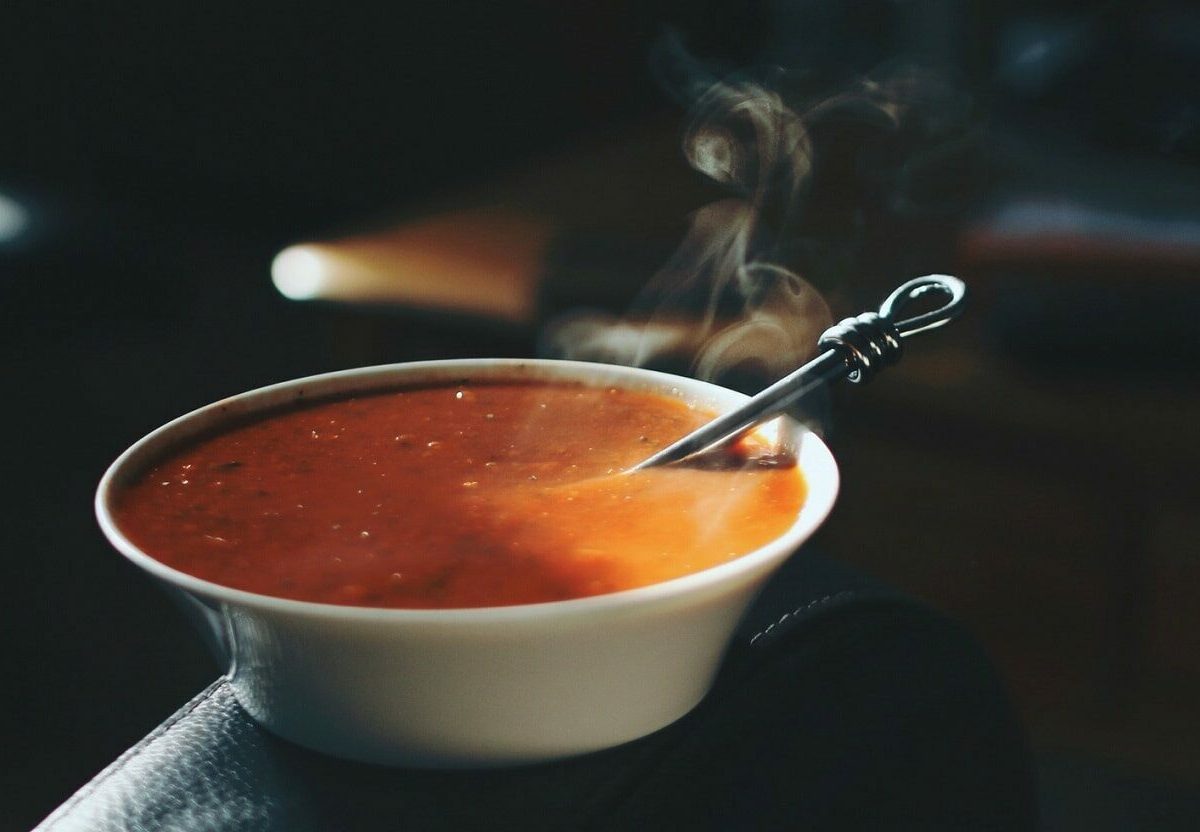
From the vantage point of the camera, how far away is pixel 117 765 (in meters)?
0.62

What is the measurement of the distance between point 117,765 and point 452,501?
0.23 meters

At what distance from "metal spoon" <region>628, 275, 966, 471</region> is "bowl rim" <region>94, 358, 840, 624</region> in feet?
0.11

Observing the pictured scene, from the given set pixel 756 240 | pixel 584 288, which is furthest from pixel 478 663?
pixel 756 240

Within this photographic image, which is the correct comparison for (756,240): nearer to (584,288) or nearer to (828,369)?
(584,288)

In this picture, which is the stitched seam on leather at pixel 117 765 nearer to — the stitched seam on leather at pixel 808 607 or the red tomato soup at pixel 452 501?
the red tomato soup at pixel 452 501

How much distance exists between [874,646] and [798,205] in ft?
6.11

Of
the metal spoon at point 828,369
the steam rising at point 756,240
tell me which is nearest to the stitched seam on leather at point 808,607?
the metal spoon at point 828,369

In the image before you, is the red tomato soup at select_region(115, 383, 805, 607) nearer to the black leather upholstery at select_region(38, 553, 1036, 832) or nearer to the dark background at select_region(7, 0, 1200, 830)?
the black leather upholstery at select_region(38, 553, 1036, 832)

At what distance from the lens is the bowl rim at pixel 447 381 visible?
Answer: 0.47 meters

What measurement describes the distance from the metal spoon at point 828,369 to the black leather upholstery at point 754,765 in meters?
0.10

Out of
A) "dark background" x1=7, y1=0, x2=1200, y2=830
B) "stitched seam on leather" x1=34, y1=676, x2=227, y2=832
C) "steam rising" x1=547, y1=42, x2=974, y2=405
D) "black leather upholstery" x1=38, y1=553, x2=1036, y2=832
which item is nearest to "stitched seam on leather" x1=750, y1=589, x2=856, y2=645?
"black leather upholstery" x1=38, y1=553, x2=1036, y2=832

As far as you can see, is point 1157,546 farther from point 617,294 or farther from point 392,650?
point 392,650

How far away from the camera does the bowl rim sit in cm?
47

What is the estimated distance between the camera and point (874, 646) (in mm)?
664
